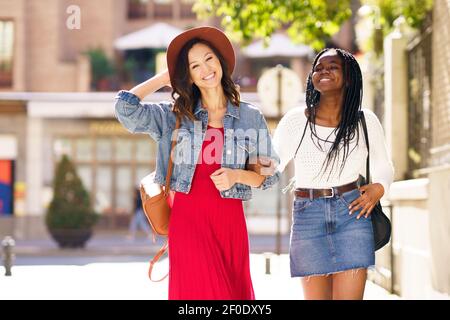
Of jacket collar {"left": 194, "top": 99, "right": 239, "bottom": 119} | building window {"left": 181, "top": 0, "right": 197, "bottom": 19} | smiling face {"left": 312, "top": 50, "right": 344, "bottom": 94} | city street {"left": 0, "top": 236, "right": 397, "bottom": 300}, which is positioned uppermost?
building window {"left": 181, "top": 0, "right": 197, "bottom": 19}

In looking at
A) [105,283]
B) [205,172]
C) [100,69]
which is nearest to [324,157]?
[205,172]

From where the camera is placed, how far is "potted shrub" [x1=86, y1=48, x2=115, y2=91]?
3456 cm

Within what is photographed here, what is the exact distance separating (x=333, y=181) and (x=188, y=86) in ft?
3.20

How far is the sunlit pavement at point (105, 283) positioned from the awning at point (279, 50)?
601 inches

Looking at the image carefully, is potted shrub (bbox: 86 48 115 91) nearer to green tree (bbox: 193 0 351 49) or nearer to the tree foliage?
the tree foliage

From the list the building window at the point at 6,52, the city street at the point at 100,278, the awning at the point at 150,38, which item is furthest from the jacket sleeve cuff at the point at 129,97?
the building window at the point at 6,52

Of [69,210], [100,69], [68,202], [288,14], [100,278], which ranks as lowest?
[100,278]

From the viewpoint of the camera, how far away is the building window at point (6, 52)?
1345 inches

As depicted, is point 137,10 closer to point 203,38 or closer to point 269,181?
point 203,38

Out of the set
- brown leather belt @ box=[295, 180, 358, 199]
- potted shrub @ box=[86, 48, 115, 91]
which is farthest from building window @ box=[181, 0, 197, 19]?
brown leather belt @ box=[295, 180, 358, 199]

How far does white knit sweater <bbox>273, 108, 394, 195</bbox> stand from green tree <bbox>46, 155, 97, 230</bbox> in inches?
787

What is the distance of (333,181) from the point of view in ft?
17.5

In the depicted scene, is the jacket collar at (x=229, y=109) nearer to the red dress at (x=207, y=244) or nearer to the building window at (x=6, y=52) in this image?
the red dress at (x=207, y=244)
